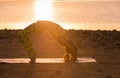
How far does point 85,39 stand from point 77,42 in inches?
58.9

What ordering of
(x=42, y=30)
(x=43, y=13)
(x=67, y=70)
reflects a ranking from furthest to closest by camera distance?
(x=43, y=13), (x=42, y=30), (x=67, y=70)

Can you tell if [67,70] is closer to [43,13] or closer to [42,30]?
[42,30]

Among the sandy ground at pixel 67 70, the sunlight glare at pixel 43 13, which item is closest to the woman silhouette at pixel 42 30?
the sandy ground at pixel 67 70

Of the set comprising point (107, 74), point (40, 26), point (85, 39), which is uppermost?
point (40, 26)

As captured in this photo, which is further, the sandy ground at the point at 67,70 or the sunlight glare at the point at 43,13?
the sunlight glare at the point at 43,13

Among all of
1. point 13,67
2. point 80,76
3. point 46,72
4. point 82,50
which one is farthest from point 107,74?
point 82,50

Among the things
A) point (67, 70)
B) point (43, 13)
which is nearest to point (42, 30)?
point (67, 70)

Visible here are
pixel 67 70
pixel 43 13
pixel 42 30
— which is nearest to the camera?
pixel 67 70

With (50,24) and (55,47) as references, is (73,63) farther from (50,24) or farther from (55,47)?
(55,47)

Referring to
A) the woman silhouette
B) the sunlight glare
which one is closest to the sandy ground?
the woman silhouette

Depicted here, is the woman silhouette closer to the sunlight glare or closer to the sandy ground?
the sandy ground

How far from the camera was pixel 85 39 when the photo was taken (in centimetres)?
2783

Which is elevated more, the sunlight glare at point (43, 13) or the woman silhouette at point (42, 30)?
the woman silhouette at point (42, 30)

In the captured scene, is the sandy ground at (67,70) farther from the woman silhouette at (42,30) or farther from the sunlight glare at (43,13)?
the sunlight glare at (43,13)
